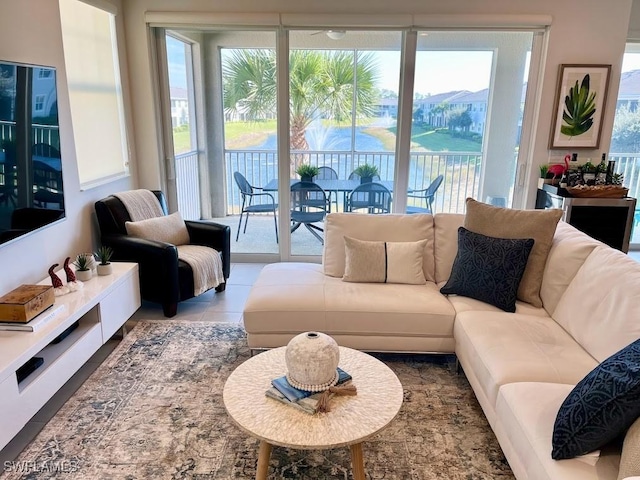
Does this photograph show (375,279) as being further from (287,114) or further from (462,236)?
(287,114)

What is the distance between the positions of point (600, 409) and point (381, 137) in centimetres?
333

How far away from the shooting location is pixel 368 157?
4.44m

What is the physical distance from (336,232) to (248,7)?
225 cm

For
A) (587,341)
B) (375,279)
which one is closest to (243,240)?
(375,279)

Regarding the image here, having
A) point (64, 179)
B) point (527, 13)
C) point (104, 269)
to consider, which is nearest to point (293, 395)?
point (104, 269)

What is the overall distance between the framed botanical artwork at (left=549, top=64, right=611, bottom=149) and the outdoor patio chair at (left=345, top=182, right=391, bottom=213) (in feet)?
5.13

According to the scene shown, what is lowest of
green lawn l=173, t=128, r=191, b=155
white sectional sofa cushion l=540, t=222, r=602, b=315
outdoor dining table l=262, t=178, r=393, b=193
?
white sectional sofa cushion l=540, t=222, r=602, b=315

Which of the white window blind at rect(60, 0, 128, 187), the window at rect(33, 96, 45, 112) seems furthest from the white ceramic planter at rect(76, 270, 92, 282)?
the window at rect(33, 96, 45, 112)

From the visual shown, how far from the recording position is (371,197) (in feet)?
14.8

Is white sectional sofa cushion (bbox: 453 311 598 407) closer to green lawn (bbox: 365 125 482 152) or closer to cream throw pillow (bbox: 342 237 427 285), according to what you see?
cream throw pillow (bbox: 342 237 427 285)

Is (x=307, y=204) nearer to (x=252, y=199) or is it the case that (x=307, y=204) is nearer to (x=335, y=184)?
(x=335, y=184)

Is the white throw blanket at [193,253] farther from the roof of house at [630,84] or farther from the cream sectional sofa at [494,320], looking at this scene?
the roof of house at [630,84]

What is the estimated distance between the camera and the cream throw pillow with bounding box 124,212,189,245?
3441 millimetres

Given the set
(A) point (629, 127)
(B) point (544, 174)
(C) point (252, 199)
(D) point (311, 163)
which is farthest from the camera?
(A) point (629, 127)
